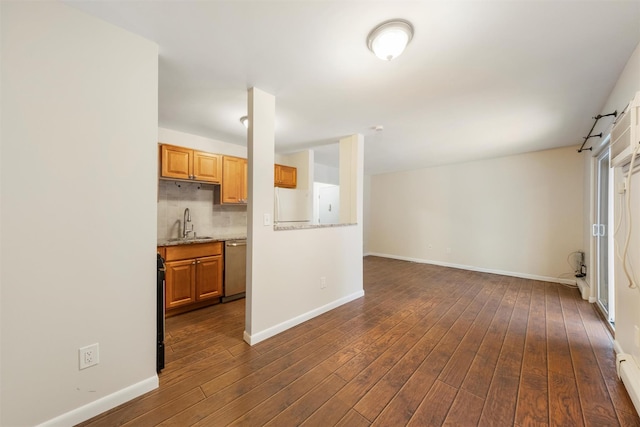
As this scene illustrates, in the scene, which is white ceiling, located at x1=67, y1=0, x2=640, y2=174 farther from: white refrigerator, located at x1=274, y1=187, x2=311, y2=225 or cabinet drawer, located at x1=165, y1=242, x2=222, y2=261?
cabinet drawer, located at x1=165, y1=242, x2=222, y2=261

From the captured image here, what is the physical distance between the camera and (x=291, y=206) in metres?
3.77

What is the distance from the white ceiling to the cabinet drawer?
1543mm

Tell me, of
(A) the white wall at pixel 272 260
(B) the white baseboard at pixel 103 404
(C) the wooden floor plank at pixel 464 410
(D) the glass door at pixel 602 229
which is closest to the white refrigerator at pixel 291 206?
(A) the white wall at pixel 272 260

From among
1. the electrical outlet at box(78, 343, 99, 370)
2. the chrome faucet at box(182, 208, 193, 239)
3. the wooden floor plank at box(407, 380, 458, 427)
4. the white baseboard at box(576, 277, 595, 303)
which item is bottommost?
the wooden floor plank at box(407, 380, 458, 427)

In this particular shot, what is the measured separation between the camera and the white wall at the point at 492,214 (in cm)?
410

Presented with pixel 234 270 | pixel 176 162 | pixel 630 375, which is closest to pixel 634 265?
pixel 630 375

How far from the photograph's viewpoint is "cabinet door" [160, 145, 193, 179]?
9.70ft

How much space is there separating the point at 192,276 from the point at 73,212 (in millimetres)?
1716

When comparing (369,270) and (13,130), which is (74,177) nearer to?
(13,130)

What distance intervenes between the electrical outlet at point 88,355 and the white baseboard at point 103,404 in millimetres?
230

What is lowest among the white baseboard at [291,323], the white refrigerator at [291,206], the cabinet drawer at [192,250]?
the white baseboard at [291,323]

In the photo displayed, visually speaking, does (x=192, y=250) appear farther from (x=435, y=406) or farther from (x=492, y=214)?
(x=492, y=214)

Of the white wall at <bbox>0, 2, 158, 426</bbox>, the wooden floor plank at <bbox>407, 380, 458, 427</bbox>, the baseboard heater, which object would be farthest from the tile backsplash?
the baseboard heater

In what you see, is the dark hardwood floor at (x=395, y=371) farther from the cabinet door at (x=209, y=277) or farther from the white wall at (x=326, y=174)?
the white wall at (x=326, y=174)
